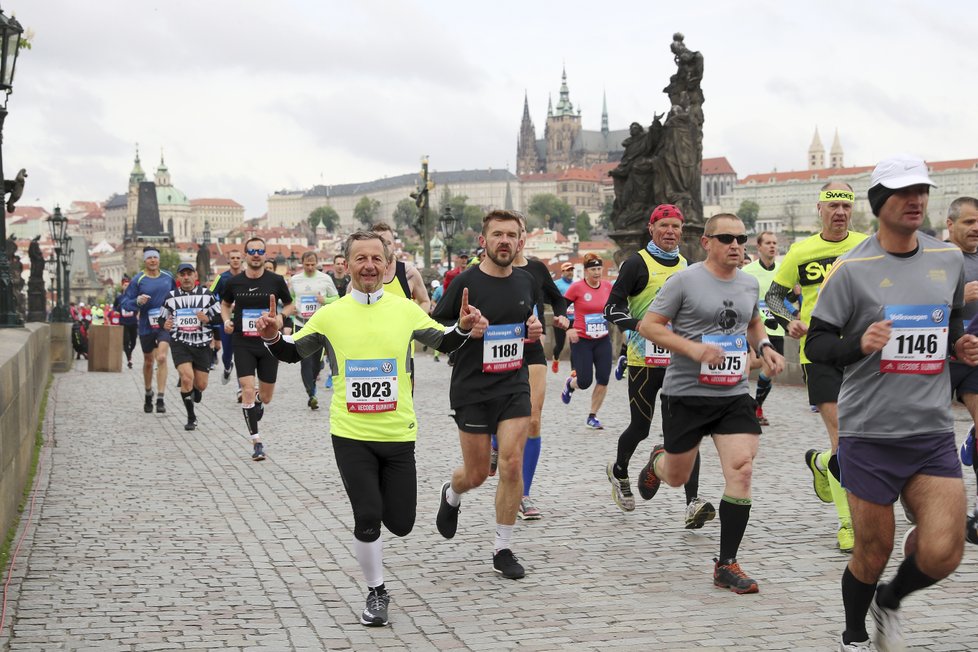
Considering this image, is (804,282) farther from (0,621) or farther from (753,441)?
(0,621)

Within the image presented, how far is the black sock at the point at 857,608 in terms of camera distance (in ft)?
15.4

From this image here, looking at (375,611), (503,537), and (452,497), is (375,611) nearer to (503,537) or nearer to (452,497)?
(503,537)

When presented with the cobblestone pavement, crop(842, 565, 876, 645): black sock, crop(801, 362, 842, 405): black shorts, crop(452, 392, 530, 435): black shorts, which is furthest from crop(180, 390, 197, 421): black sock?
crop(842, 565, 876, 645): black sock

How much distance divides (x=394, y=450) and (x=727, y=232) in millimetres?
1916

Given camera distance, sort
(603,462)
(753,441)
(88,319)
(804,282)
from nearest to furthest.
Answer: (753,441)
(804,282)
(603,462)
(88,319)

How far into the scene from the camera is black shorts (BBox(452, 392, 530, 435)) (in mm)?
6684

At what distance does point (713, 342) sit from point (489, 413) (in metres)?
1.17

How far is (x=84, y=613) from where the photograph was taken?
229 inches

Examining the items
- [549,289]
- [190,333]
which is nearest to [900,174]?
[549,289]

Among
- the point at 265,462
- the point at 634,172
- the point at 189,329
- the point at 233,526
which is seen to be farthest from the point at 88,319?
the point at 233,526

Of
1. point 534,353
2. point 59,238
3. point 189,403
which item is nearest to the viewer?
point 534,353

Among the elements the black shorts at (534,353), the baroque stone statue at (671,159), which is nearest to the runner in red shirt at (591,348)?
the black shorts at (534,353)

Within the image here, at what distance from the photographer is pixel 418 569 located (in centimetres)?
669

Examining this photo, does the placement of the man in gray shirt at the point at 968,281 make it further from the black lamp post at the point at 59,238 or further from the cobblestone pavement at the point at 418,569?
the black lamp post at the point at 59,238
